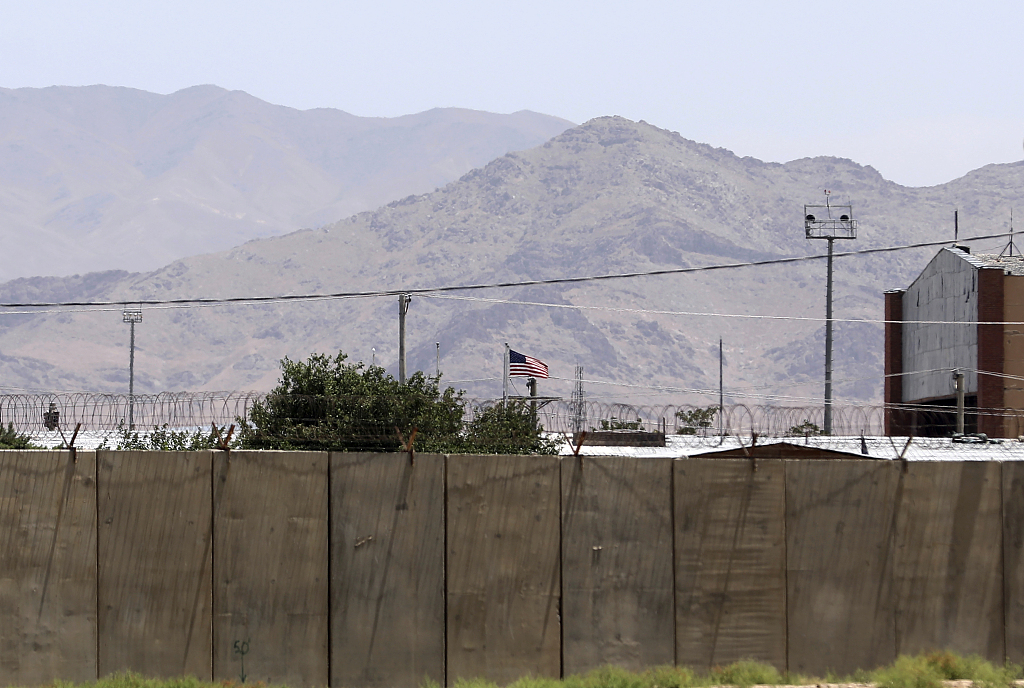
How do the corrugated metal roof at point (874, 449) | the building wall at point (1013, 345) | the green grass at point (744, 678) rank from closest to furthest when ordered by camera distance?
the green grass at point (744, 678) → the corrugated metal roof at point (874, 449) → the building wall at point (1013, 345)

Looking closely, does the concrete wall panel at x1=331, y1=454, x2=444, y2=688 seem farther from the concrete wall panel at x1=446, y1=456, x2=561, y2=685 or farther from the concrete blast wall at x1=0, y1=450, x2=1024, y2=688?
the concrete wall panel at x1=446, y1=456, x2=561, y2=685

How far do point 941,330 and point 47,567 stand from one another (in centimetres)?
4938

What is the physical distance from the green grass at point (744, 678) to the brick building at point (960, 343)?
1267 inches

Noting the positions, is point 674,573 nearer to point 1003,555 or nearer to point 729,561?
point 729,561

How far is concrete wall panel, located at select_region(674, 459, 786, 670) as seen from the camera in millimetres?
13953

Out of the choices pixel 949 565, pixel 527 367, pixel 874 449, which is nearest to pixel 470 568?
pixel 949 565

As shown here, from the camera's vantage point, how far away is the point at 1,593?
45.8ft

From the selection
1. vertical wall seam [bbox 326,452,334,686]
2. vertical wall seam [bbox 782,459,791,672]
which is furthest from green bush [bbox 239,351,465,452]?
vertical wall seam [bbox 782,459,791,672]

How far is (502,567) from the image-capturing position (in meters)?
14.0

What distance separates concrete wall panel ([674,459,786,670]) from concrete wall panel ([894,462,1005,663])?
1564mm

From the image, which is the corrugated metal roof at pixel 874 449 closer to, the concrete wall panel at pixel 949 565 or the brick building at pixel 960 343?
the brick building at pixel 960 343

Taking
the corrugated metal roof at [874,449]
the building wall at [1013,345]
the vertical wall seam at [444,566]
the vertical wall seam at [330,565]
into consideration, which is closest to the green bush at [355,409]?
the corrugated metal roof at [874,449]

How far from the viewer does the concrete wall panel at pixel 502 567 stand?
45.3ft

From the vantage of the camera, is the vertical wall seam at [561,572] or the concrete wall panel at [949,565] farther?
the concrete wall panel at [949,565]
